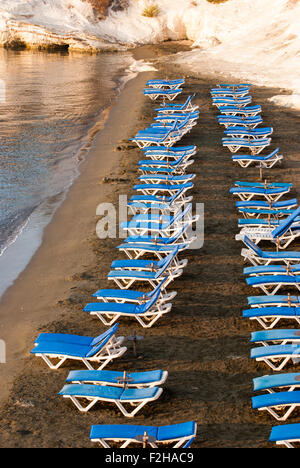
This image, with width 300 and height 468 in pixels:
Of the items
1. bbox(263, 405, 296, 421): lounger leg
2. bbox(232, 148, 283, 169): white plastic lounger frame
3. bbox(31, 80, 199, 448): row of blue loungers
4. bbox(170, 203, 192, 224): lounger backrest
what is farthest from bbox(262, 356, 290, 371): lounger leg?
bbox(232, 148, 283, 169): white plastic lounger frame

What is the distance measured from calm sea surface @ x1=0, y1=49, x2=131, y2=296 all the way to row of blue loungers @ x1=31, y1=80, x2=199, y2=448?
1983 mm

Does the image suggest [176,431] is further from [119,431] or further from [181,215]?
[181,215]

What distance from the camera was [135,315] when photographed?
7414 millimetres

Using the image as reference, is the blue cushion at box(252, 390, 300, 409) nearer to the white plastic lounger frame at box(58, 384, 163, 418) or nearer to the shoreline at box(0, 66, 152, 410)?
the white plastic lounger frame at box(58, 384, 163, 418)

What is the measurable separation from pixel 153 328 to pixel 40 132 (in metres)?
13.2

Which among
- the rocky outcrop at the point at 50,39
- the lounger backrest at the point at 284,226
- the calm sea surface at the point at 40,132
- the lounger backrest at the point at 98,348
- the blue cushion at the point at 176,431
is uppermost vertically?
the rocky outcrop at the point at 50,39

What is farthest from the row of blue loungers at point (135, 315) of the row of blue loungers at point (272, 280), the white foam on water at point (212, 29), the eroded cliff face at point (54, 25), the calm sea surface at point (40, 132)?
the eroded cliff face at point (54, 25)

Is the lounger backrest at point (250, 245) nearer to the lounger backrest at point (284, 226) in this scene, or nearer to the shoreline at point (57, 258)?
the lounger backrest at point (284, 226)

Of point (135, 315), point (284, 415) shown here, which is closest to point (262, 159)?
point (135, 315)

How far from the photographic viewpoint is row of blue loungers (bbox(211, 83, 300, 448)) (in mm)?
5663

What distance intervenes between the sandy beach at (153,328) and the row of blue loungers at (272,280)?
0.25 m

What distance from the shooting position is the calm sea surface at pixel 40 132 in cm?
1178

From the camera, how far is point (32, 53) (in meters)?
40.1

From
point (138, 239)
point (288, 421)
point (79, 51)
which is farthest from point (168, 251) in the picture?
point (79, 51)
